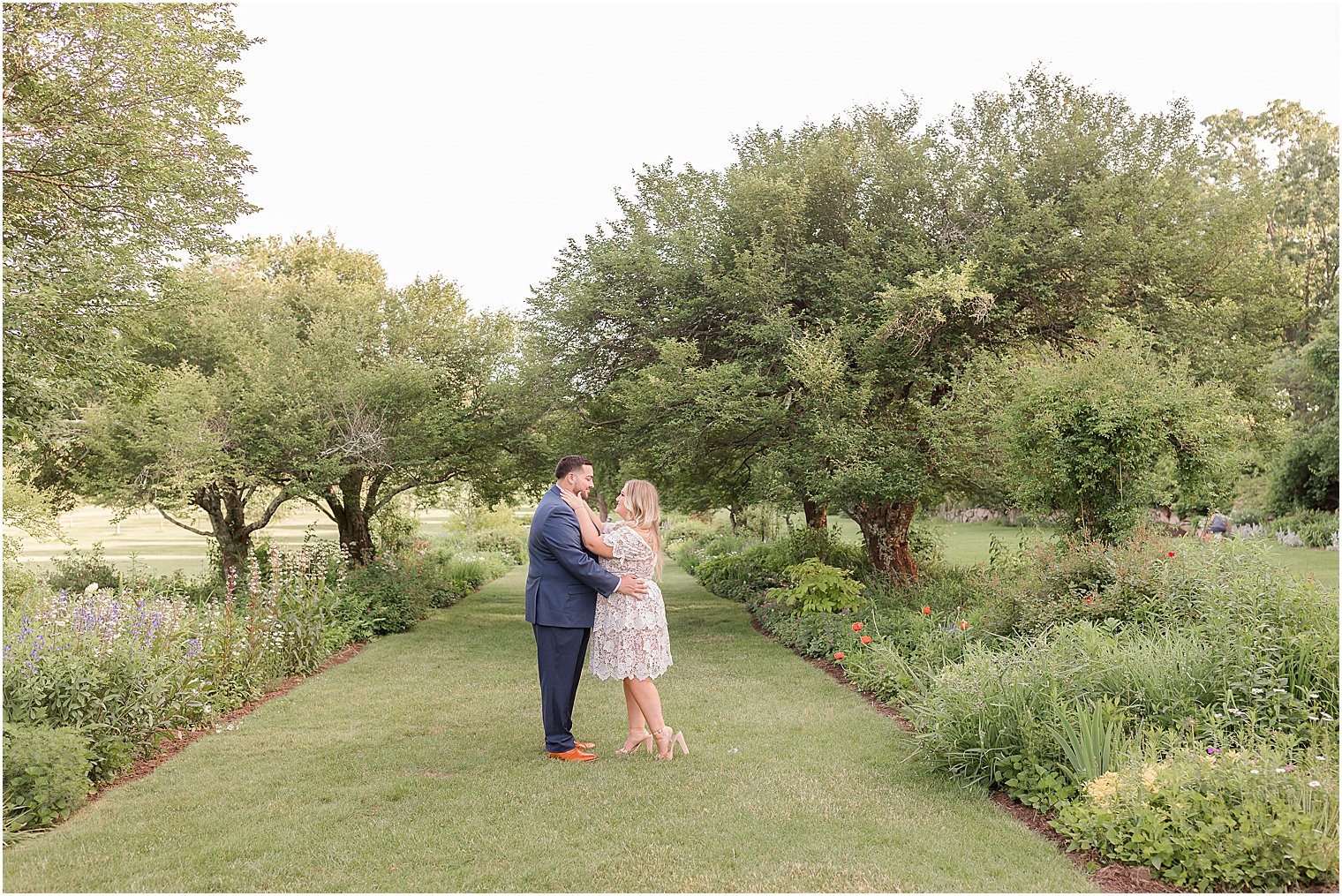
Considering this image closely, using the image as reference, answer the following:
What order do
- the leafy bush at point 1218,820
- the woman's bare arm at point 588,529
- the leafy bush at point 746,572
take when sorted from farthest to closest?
the leafy bush at point 746,572 < the woman's bare arm at point 588,529 < the leafy bush at point 1218,820

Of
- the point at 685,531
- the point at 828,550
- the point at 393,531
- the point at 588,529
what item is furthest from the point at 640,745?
the point at 685,531

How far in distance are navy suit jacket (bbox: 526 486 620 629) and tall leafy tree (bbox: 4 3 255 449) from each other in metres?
4.57

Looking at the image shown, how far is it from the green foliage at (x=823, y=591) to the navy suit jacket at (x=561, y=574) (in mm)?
5819

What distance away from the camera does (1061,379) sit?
8320 millimetres

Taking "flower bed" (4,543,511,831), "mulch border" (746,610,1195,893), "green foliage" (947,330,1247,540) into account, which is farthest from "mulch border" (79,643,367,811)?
"green foliage" (947,330,1247,540)

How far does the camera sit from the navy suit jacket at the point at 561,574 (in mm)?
5676

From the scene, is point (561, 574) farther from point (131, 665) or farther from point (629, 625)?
point (131, 665)

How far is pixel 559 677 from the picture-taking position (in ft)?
19.0

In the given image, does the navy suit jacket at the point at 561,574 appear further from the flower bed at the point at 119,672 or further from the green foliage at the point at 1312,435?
the green foliage at the point at 1312,435

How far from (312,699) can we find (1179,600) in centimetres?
769

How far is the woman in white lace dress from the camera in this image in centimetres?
577

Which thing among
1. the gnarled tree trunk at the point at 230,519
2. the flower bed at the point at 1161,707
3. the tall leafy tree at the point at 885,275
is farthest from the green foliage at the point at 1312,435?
the gnarled tree trunk at the point at 230,519

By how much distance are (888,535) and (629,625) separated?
846 cm

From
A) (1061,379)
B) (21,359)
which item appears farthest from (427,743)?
(1061,379)
